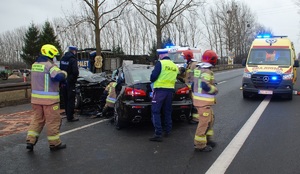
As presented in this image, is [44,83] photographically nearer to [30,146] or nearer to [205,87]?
[30,146]

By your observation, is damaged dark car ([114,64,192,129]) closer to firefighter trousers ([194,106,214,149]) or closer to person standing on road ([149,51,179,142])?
person standing on road ([149,51,179,142])

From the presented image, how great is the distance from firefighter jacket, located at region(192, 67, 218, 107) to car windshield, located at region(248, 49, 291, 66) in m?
7.39

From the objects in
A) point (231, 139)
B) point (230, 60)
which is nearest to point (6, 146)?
point (231, 139)

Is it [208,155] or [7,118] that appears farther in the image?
[7,118]

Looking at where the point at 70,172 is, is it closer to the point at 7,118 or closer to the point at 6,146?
the point at 6,146

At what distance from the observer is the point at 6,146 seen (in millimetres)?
6562

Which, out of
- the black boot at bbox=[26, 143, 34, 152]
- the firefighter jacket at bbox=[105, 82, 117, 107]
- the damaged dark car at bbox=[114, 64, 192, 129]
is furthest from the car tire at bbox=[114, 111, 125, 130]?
the black boot at bbox=[26, 143, 34, 152]

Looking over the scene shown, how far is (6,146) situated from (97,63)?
1490 cm

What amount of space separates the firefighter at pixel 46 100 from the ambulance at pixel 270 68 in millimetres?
8087

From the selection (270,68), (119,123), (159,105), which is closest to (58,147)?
(119,123)

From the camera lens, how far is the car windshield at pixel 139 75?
767cm

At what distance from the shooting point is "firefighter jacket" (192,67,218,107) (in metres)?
5.74

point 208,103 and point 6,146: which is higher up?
point 208,103

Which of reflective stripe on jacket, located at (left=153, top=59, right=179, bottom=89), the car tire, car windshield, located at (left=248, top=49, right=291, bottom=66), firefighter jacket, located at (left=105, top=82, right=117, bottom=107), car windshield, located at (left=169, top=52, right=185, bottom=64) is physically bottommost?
the car tire
